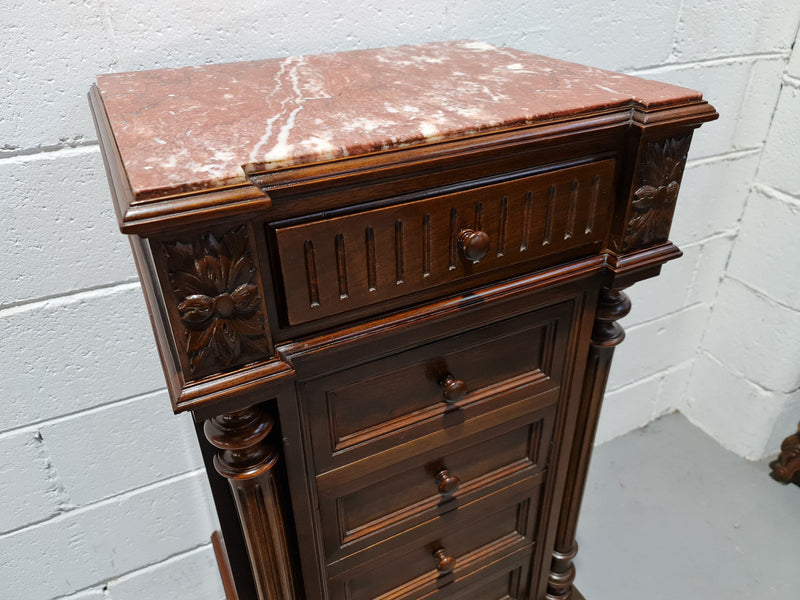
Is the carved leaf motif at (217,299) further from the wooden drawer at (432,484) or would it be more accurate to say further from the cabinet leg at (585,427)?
the cabinet leg at (585,427)

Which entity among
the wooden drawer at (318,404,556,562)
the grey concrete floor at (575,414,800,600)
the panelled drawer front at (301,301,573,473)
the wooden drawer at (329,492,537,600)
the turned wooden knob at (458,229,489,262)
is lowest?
the grey concrete floor at (575,414,800,600)

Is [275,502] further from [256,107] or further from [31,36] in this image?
[31,36]

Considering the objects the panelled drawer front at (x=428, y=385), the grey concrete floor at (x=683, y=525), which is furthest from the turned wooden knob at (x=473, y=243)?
the grey concrete floor at (x=683, y=525)

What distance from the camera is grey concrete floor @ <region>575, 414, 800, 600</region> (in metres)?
1.31

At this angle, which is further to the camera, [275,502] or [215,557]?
[215,557]

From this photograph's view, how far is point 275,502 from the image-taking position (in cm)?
68

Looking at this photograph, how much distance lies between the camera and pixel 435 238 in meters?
0.60

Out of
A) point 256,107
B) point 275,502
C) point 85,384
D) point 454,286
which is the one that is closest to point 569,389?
point 454,286

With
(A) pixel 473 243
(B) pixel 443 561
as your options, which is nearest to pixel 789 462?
(B) pixel 443 561

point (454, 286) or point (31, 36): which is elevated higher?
point (31, 36)

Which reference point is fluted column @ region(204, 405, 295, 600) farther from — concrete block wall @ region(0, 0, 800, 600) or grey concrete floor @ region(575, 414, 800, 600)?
grey concrete floor @ region(575, 414, 800, 600)

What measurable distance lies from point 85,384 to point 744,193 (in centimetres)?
151

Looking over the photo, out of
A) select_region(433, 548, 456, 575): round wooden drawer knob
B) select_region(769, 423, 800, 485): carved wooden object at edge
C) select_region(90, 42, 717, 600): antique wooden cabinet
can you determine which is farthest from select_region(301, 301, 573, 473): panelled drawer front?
select_region(769, 423, 800, 485): carved wooden object at edge

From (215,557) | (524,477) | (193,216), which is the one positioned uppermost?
(193,216)
